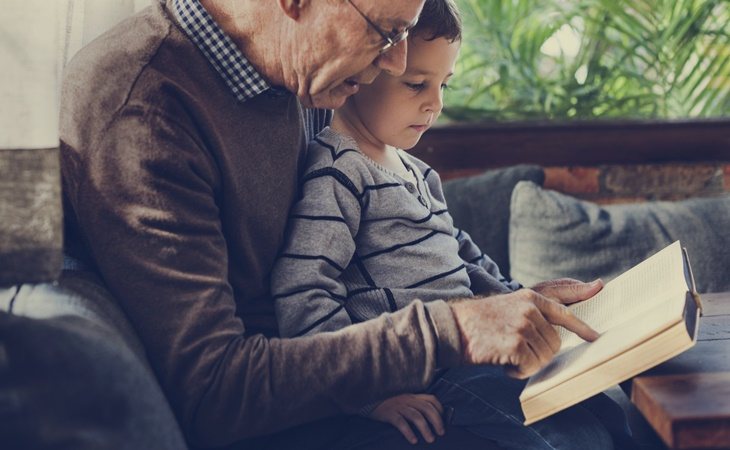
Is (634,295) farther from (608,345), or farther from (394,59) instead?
(394,59)

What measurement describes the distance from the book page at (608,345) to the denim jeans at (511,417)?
0.51 feet

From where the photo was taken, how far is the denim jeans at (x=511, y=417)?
4.19ft

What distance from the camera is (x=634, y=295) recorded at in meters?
1.22

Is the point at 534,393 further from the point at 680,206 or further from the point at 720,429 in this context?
the point at 680,206

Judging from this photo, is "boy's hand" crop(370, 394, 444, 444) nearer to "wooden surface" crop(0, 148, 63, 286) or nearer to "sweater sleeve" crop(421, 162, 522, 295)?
"sweater sleeve" crop(421, 162, 522, 295)

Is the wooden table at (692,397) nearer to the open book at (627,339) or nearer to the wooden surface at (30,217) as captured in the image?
the open book at (627,339)

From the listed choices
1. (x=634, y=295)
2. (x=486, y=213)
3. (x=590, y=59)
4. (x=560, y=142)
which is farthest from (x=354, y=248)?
(x=590, y=59)

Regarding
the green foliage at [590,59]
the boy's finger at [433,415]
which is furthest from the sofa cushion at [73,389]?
the green foliage at [590,59]

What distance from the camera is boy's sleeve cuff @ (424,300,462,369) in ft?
3.78

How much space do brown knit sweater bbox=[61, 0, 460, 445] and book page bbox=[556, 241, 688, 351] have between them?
217 mm

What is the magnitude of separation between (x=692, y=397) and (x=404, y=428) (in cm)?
41

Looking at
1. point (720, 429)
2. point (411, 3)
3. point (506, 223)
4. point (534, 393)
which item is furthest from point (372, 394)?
point (506, 223)

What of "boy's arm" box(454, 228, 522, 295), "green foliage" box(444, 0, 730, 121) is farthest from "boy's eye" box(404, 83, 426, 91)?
"green foliage" box(444, 0, 730, 121)

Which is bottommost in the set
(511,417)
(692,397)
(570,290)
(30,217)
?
(511,417)
